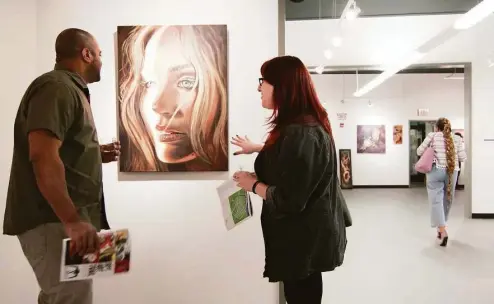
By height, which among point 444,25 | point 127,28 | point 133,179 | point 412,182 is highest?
point 444,25

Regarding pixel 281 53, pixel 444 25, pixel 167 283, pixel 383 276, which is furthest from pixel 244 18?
pixel 444 25

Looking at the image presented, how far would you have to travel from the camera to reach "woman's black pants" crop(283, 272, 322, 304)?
1.73 meters

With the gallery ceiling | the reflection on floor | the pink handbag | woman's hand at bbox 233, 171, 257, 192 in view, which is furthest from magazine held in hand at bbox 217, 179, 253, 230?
the gallery ceiling

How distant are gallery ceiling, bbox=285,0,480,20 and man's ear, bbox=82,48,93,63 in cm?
471

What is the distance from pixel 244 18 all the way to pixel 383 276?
283 centimetres

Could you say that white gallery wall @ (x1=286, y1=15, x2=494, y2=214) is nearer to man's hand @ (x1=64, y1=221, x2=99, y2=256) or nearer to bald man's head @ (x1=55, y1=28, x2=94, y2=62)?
bald man's head @ (x1=55, y1=28, x2=94, y2=62)

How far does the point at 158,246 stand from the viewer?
2611mm

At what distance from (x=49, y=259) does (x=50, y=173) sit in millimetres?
347

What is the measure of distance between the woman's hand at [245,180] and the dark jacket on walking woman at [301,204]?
65mm

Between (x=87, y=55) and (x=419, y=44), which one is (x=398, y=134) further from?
(x=87, y=55)

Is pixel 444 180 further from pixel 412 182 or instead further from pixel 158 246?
pixel 412 182

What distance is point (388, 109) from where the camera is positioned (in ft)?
40.1

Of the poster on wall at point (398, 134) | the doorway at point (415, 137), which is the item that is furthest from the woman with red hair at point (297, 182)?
the doorway at point (415, 137)

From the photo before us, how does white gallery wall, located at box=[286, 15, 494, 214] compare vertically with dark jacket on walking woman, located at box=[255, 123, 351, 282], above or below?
above
